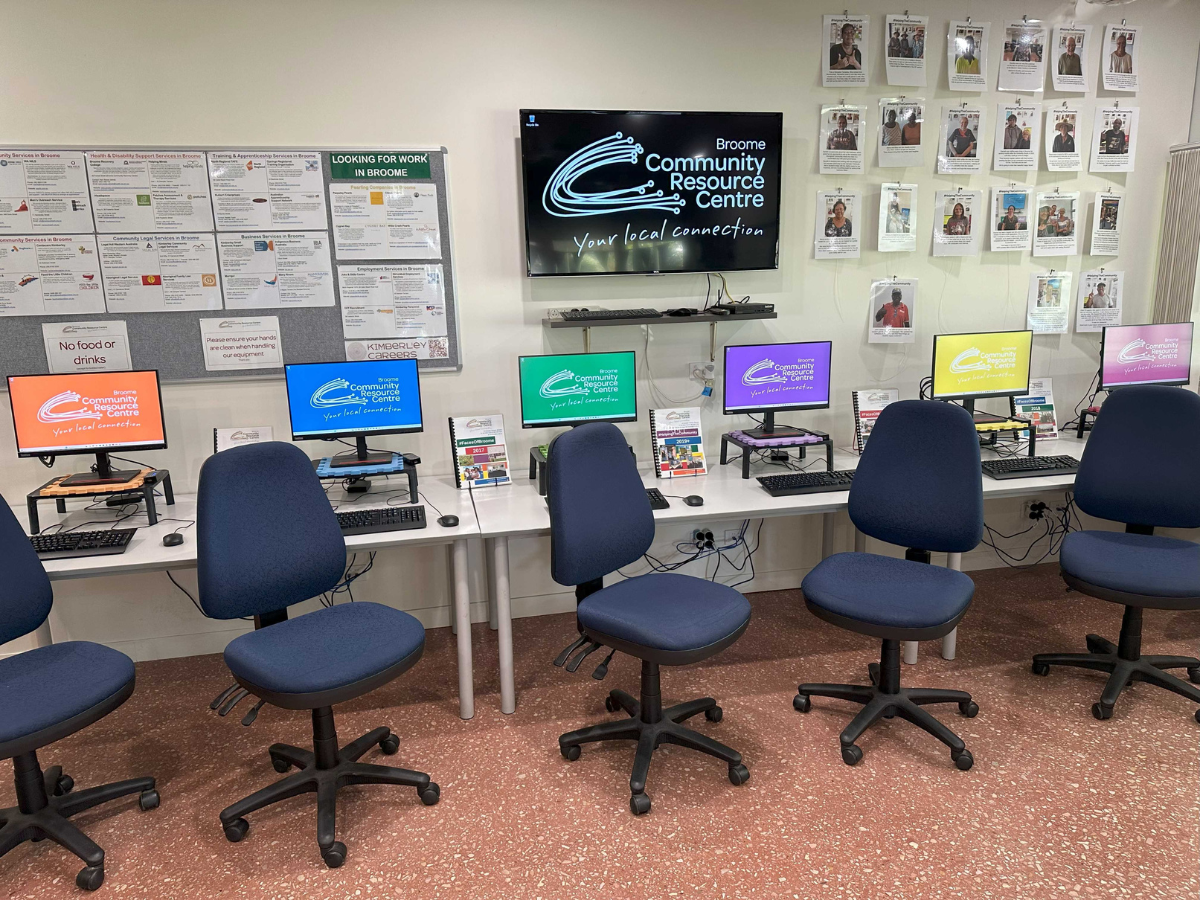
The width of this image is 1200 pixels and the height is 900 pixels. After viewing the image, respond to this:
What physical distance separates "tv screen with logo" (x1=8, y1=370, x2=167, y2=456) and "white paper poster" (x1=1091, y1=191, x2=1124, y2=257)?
399 cm

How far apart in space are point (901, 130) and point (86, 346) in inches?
132

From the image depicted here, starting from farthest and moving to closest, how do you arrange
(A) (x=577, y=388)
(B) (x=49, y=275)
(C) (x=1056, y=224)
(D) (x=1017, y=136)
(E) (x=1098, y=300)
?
(E) (x=1098, y=300), (C) (x=1056, y=224), (D) (x=1017, y=136), (A) (x=577, y=388), (B) (x=49, y=275)

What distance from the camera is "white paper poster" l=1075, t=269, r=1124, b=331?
370 cm

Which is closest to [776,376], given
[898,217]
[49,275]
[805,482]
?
[805,482]

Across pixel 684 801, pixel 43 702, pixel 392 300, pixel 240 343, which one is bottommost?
pixel 684 801

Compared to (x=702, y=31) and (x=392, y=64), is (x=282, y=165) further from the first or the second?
(x=702, y=31)

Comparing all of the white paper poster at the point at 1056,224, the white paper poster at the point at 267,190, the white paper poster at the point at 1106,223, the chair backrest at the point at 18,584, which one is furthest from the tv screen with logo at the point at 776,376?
the chair backrest at the point at 18,584

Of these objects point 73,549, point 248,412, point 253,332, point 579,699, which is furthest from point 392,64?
point 579,699

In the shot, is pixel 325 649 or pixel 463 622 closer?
pixel 325 649

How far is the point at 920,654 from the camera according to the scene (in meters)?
3.10

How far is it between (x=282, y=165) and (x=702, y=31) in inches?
67.2

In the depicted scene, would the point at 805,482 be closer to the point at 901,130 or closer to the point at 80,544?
the point at 901,130

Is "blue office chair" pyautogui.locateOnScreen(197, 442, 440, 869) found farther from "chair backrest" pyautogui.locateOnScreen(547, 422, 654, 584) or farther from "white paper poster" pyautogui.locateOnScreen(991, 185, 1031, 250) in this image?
"white paper poster" pyautogui.locateOnScreen(991, 185, 1031, 250)

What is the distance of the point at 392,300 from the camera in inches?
124
